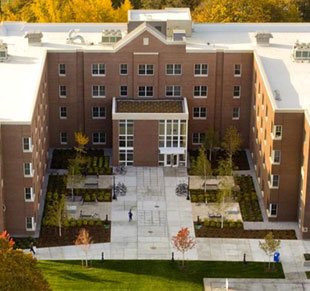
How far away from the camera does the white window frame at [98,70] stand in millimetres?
111250

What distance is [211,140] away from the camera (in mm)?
110188

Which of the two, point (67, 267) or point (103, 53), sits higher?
point (103, 53)

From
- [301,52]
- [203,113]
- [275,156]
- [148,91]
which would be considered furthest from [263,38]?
[275,156]

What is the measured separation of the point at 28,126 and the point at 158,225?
57.4ft

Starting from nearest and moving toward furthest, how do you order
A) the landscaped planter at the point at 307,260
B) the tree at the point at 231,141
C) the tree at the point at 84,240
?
1. the tree at the point at 84,240
2. the landscaped planter at the point at 307,260
3. the tree at the point at 231,141

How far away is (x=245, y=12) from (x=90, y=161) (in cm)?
3646

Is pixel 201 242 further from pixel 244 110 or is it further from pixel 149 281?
pixel 244 110

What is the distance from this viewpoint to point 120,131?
108m

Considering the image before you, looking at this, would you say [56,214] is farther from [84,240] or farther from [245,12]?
[245,12]

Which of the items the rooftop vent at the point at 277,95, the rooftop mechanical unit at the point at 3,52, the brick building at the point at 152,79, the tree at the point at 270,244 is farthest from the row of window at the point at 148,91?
the tree at the point at 270,244

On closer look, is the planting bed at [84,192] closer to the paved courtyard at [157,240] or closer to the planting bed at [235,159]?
the paved courtyard at [157,240]

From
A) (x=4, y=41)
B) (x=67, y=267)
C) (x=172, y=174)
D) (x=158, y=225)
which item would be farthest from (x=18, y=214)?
(x=4, y=41)

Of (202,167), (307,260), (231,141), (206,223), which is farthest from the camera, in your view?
(231,141)

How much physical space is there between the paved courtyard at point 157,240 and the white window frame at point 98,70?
14201 mm
